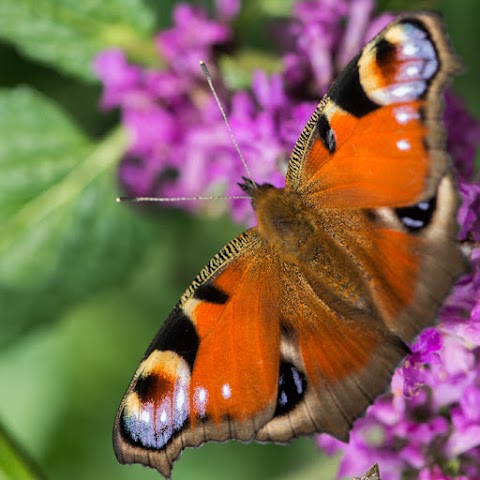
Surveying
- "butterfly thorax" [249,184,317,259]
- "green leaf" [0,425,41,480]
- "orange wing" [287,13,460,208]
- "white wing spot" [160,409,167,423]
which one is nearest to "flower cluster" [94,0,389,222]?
"butterfly thorax" [249,184,317,259]

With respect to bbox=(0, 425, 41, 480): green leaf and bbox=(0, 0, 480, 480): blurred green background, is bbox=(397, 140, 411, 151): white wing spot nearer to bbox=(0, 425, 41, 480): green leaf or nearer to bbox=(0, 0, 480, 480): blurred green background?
bbox=(0, 0, 480, 480): blurred green background

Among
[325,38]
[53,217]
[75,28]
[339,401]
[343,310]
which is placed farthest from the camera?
[53,217]

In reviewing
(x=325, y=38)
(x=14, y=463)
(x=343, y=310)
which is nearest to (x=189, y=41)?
(x=325, y=38)

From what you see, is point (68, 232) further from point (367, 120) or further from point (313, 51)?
point (367, 120)

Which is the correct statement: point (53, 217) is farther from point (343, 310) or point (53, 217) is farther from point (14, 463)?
point (343, 310)

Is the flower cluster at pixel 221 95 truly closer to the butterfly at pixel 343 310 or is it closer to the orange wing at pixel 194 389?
the butterfly at pixel 343 310

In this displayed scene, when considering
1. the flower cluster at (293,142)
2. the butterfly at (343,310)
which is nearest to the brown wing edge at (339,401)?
the butterfly at (343,310)
